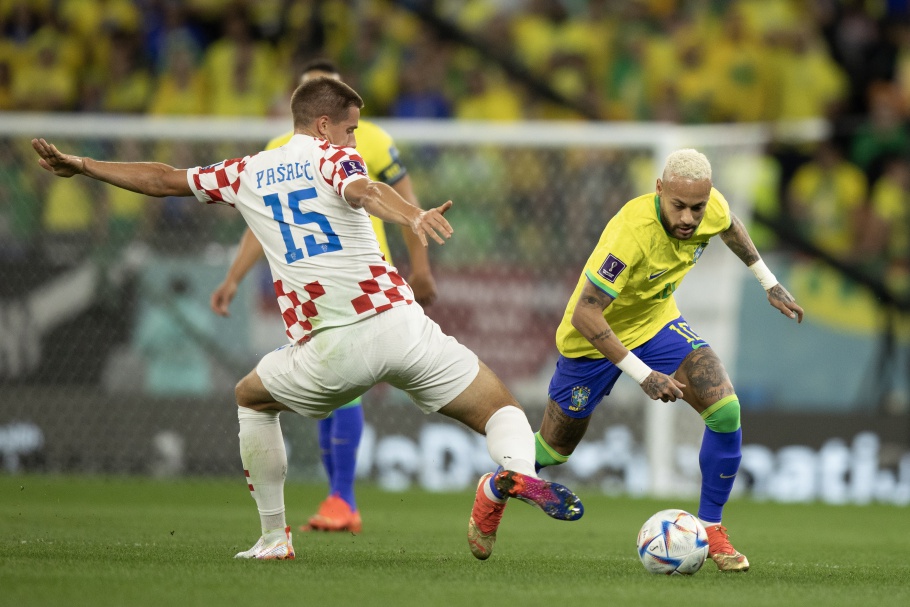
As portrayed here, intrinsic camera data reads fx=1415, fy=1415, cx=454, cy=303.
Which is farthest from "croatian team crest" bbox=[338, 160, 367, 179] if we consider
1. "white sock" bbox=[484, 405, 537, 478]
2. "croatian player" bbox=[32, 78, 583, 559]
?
"white sock" bbox=[484, 405, 537, 478]

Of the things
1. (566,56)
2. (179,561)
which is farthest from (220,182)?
(566,56)

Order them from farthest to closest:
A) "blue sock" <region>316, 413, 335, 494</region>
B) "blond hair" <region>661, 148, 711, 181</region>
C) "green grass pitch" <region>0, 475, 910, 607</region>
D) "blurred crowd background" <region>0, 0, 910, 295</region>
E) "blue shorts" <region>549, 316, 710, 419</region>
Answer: "blurred crowd background" <region>0, 0, 910, 295</region> < "blue sock" <region>316, 413, 335, 494</region> < "blue shorts" <region>549, 316, 710, 419</region> < "blond hair" <region>661, 148, 711, 181</region> < "green grass pitch" <region>0, 475, 910, 607</region>

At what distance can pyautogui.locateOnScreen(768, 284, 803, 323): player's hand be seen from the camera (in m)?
6.70

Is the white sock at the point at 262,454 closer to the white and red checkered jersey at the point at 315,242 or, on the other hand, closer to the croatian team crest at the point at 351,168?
the white and red checkered jersey at the point at 315,242

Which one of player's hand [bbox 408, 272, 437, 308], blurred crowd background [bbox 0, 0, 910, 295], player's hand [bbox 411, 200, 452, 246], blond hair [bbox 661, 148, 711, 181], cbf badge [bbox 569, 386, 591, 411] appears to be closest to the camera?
player's hand [bbox 411, 200, 452, 246]

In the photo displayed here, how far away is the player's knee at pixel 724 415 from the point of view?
6477mm

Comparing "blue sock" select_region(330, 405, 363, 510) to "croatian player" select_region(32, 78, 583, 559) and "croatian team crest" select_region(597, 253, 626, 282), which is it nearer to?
"croatian player" select_region(32, 78, 583, 559)

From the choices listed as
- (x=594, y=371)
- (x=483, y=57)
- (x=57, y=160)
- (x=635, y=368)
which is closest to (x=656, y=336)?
(x=594, y=371)

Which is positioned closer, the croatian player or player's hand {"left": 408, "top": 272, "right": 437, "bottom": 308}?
the croatian player

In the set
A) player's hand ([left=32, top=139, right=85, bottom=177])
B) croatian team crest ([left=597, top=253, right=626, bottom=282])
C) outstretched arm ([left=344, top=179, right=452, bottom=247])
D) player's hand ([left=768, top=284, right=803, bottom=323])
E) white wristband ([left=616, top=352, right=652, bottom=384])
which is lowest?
white wristband ([left=616, top=352, right=652, bottom=384])

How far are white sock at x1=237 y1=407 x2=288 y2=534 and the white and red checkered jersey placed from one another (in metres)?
0.47

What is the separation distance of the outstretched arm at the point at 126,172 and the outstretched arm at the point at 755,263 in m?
2.62

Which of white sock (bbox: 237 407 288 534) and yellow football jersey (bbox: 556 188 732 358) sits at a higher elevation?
yellow football jersey (bbox: 556 188 732 358)

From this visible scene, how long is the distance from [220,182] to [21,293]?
6.36 metres
